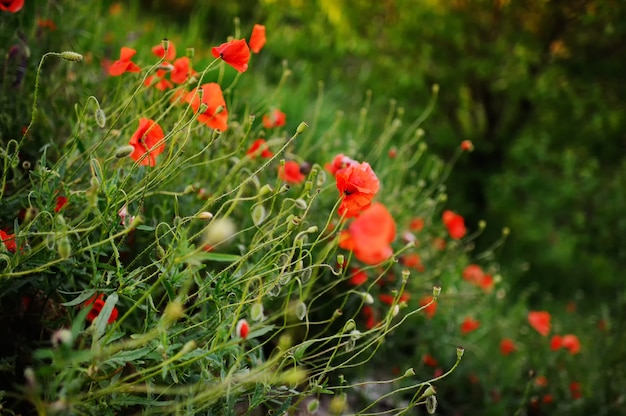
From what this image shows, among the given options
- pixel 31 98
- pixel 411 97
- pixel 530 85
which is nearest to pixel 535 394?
pixel 31 98

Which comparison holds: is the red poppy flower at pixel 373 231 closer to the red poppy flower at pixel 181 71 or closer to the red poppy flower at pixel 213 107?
the red poppy flower at pixel 213 107

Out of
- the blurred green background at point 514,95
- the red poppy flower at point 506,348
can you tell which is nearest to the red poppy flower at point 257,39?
the red poppy flower at point 506,348

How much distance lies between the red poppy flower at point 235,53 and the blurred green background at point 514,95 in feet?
9.57

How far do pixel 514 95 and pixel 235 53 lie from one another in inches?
159

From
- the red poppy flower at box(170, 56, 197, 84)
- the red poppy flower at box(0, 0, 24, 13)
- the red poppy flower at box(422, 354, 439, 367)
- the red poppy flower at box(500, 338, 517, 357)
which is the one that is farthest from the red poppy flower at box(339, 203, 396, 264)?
the red poppy flower at box(500, 338, 517, 357)

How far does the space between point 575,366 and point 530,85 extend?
2.47 m

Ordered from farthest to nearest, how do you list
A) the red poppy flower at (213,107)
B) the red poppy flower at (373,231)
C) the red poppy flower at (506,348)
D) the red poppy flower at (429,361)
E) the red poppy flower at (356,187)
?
the red poppy flower at (506,348), the red poppy flower at (429,361), the red poppy flower at (213,107), the red poppy flower at (356,187), the red poppy flower at (373,231)

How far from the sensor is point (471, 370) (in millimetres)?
2529

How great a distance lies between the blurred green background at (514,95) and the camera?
459cm

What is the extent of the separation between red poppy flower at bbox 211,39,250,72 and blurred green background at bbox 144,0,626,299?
2.92 meters

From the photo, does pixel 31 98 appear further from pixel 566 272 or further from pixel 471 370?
pixel 566 272

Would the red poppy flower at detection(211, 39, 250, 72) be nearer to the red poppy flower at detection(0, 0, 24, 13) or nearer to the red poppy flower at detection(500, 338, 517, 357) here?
the red poppy flower at detection(0, 0, 24, 13)

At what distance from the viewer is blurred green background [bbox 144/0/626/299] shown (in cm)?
459

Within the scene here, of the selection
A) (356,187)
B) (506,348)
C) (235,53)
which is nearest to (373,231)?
(356,187)
